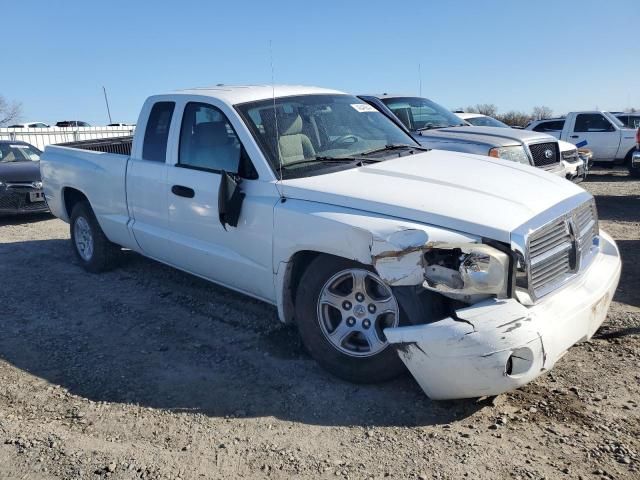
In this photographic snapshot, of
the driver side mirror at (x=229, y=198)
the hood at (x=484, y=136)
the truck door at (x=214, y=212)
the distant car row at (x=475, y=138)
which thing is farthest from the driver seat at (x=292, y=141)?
the hood at (x=484, y=136)

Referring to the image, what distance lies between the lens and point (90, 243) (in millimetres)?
6633

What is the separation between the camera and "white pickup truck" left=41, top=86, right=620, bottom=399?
3.16 metres

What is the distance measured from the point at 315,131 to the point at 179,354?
200cm

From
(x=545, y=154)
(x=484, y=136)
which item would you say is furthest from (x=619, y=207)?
(x=484, y=136)

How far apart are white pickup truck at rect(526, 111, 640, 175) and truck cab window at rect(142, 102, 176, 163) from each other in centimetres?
1406

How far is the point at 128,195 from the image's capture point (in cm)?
559

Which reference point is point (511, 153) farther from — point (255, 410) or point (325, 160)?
point (255, 410)

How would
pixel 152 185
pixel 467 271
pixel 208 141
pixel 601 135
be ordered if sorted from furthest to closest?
pixel 601 135 → pixel 152 185 → pixel 208 141 → pixel 467 271

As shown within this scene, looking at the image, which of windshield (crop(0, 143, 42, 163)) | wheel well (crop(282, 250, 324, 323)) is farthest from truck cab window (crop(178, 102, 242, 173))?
windshield (crop(0, 143, 42, 163))

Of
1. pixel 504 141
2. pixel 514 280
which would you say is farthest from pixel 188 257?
pixel 504 141

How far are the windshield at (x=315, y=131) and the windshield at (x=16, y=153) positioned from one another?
869 centimetres

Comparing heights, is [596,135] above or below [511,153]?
below

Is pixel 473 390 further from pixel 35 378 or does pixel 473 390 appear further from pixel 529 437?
pixel 35 378

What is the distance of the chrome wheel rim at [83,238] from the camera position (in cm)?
662
